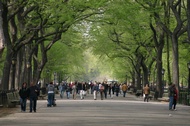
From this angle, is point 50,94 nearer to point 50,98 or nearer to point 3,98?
point 50,98

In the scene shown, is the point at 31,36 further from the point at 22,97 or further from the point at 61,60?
the point at 61,60

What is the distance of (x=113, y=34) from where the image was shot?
2677 inches

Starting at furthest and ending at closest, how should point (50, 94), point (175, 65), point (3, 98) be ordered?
1. point (175, 65)
2. point (50, 94)
3. point (3, 98)

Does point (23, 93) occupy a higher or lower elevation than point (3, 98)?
higher

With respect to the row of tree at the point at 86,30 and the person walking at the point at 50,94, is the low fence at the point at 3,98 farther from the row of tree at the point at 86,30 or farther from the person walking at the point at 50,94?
the person walking at the point at 50,94

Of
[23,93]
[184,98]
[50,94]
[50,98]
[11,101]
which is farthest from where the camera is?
[184,98]

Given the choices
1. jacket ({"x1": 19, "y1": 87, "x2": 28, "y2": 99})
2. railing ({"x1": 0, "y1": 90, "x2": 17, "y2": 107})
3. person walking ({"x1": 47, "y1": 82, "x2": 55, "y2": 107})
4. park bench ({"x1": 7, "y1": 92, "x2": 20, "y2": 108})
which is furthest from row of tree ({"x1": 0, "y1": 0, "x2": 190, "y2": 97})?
person walking ({"x1": 47, "y1": 82, "x2": 55, "y2": 107})

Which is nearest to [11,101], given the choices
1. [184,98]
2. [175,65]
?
[184,98]

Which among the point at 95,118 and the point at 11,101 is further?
the point at 11,101

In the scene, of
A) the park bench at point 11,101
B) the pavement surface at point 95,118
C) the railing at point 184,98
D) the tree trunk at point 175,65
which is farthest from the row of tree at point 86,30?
the pavement surface at point 95,118

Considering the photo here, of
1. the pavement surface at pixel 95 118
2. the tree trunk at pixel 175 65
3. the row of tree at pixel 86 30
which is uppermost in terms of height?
the row of tree at pixel 86 30

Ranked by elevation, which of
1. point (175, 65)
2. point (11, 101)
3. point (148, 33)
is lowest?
point (11, 101)

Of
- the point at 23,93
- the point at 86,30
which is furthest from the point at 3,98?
the point at 86,30

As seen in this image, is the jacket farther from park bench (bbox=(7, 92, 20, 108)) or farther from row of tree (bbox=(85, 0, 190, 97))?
row of tree (bbox=(85, 0, 190, 97))
